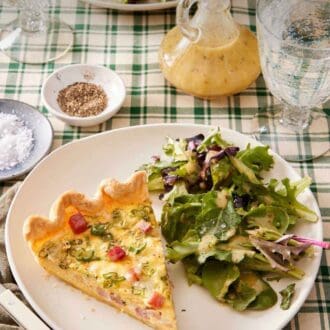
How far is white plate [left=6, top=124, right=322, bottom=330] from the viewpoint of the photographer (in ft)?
6.06

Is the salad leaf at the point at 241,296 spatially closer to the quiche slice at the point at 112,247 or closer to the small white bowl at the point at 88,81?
the quiche slice at the point at 112,247

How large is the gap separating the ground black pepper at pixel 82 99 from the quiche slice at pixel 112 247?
1.54 feet

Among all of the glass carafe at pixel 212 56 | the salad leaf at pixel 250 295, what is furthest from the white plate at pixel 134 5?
the salad leaf at pixel 250 295

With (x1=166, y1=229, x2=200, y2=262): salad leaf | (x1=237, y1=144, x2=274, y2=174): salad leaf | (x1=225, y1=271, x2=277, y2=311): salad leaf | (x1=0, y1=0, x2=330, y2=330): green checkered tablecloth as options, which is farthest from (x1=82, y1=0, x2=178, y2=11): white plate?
(x1=225, y1=271, x2=277, y2=311): salad leaf

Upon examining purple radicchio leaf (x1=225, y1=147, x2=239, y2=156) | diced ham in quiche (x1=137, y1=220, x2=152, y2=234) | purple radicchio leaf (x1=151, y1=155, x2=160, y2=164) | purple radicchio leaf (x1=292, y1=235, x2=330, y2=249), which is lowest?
purple radicchio leaf (x1=151, y1=155, x2=160, y2=164)

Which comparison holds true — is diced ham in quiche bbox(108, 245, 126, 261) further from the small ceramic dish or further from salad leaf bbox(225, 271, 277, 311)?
the small ceramic dish

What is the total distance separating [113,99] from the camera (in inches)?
97.4

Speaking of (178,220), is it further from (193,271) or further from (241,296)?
(241,296)

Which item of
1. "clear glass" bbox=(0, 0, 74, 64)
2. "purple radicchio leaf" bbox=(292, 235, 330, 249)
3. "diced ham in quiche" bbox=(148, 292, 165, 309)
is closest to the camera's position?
"diced ham in quiche" bbox=(148, 292, 165, 309)

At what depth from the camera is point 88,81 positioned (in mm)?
2535

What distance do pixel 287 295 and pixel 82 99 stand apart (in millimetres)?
983

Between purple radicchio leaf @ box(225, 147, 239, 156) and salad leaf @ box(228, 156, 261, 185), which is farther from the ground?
purple radicchio leaf @ box(225, 147, 239, 156)

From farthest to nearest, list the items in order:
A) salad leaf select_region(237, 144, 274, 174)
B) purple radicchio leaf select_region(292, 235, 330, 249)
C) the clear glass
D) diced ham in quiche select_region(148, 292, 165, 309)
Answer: the clear glass → salad leaf select_region(237, 144, 274, 174) → purple radicchio leaf select_region(292, 235, 330, 249) → diced ham in quiche select_region(148, 292, 165, 309)

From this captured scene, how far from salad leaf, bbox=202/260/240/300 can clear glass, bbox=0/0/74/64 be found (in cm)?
112
